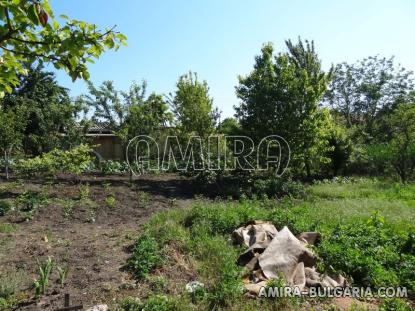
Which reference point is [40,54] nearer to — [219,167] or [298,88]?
[219,167]

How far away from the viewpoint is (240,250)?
590 centimetres

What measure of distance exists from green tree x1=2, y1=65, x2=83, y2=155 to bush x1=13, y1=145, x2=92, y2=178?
1.46 meters

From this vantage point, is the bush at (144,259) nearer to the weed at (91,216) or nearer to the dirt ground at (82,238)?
the dirt ground at (82,238)

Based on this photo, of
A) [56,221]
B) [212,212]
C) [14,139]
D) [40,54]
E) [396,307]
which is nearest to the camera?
[40,54]

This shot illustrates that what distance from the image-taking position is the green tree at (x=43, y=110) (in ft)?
57.1

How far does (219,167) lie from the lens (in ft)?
43.2

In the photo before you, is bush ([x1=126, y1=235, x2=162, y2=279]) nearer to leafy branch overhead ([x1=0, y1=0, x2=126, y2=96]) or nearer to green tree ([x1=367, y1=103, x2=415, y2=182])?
leafy branch overhead ([x1=0, y1=0, x2=126, y2=96])

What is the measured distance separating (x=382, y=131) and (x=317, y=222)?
24293 millimetres

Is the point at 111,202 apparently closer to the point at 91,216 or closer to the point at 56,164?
the point at 91,216

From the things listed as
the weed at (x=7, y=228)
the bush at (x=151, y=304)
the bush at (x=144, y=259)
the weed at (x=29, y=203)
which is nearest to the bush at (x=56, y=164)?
the weed at (x=29, y=203)

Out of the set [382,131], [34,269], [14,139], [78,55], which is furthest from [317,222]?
[382,131]

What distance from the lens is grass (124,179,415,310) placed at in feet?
14.8

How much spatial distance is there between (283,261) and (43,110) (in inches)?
843

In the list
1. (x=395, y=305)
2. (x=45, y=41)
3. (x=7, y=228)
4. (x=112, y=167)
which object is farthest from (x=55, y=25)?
(x=112, y=167)
